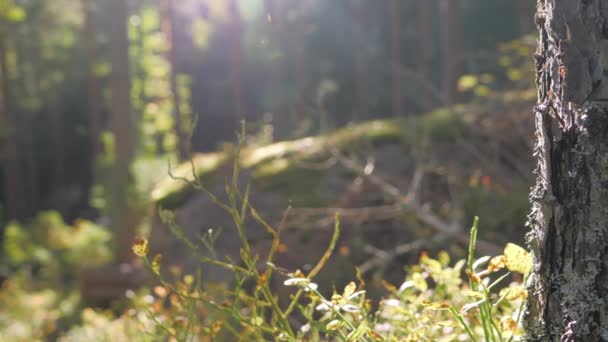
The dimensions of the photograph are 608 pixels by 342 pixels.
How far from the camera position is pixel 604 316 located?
1.40m

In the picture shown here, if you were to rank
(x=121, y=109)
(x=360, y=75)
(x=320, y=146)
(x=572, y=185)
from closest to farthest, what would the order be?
(x=572, y=185), (x=320, y=146), (x=121, y=109), (x=360, y=75)

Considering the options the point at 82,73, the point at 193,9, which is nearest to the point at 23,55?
the point at 82,73

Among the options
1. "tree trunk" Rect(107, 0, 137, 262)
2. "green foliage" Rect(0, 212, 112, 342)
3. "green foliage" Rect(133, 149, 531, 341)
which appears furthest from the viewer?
"tree trunk" Rect(107, 0, 137, 262)

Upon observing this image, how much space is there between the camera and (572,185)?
144 centimetres

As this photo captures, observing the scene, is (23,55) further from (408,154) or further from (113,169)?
(408,154)

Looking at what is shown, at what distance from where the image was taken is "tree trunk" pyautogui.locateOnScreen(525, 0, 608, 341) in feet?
4.63

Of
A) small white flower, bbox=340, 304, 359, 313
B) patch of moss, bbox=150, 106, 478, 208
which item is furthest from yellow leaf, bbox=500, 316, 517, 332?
patch of moss, bbox=150, 106, 478, 208

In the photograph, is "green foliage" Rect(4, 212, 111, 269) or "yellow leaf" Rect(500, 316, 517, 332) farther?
"green foliage" Rect(4, 212, 111, 269)

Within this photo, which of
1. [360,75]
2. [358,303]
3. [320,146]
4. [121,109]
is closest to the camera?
[358,303]

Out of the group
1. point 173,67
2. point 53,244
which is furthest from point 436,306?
point 53,244

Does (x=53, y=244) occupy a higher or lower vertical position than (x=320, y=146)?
lower

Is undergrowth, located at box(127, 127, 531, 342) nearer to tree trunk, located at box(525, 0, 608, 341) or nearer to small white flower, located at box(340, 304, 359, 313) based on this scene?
small white flower, located at box(340, 304, 359, 313)

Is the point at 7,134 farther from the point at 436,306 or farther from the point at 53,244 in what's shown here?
the point at 436,306

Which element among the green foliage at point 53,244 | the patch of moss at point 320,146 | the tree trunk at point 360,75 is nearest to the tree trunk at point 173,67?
the green foliage at point 53,244
